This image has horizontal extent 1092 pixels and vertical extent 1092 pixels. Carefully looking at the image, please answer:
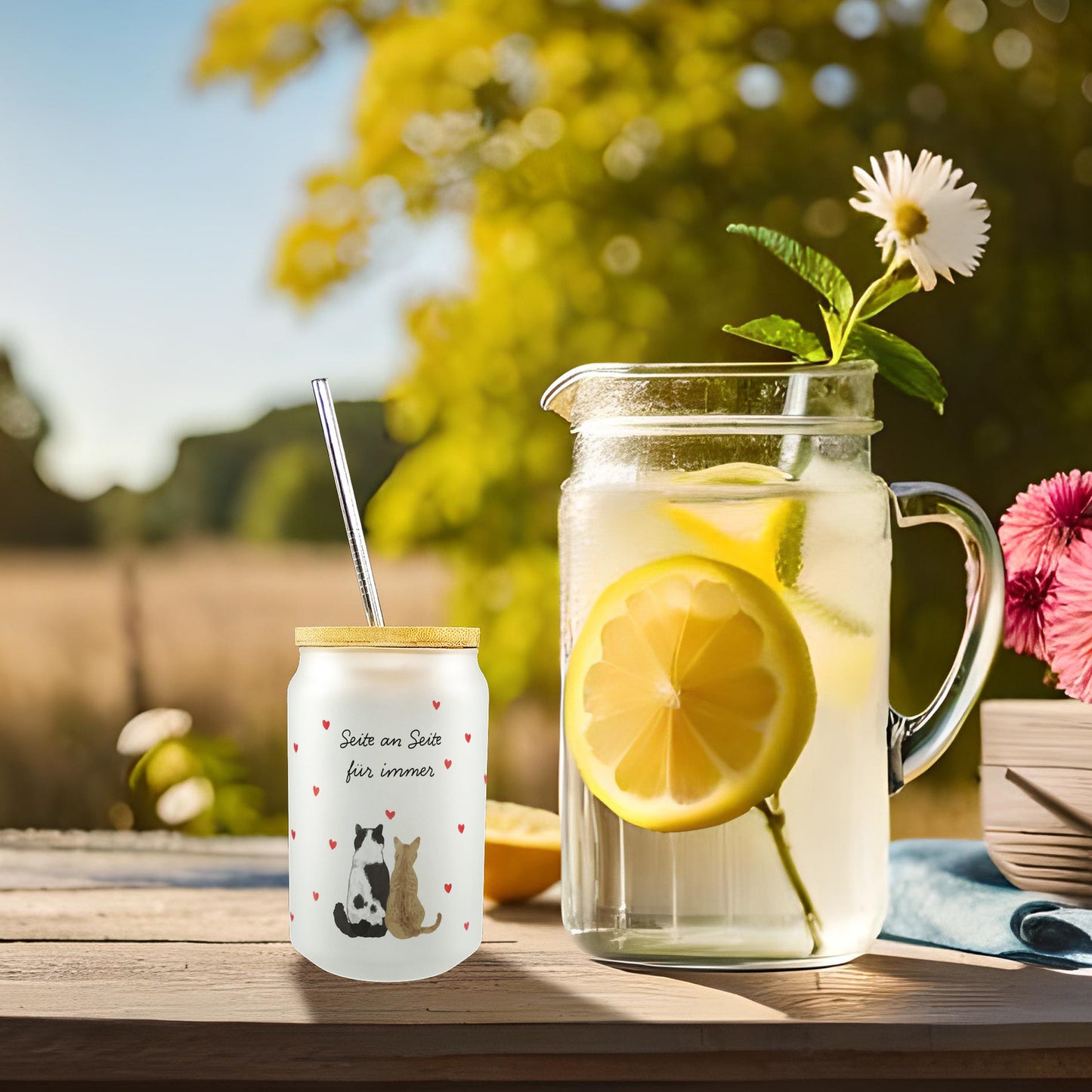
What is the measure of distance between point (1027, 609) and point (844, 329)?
0.25 meters

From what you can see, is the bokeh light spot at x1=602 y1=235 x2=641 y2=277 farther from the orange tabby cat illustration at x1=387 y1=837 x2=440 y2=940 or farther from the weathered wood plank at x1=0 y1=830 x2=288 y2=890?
the orange tabby cat illustration at x1=387 y1=837 x2=440 y2=940

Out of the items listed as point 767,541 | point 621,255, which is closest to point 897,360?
point 767,541

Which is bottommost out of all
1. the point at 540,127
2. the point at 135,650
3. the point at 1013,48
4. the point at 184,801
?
the point at 184,801

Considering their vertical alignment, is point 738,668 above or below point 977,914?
above

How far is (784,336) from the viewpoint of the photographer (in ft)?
2.37

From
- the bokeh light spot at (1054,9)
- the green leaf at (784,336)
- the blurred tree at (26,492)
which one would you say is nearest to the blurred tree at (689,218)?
the bokeh light spot at (1054,9)

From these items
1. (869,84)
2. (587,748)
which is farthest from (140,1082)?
(869,84)

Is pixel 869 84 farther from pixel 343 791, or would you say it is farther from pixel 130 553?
pixel 343 791

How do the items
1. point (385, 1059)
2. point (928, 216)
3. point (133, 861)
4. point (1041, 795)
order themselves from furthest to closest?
point (133, 861)
point (1041, 795)
point (928, 216)
point (385, 1059)

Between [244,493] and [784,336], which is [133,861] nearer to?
[784,336]

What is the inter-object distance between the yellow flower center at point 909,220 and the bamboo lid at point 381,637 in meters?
0.33

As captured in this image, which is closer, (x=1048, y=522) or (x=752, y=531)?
(x=752, y=531)

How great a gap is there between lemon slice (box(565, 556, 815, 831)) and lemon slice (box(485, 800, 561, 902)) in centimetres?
16

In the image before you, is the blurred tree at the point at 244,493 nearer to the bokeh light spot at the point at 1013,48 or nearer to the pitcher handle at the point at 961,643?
the bokeh light spot at the point at 1013,48
